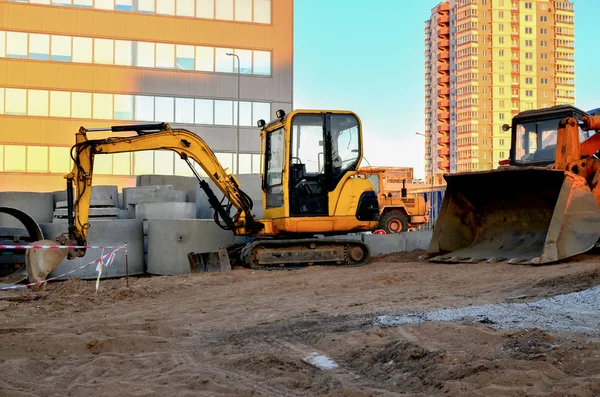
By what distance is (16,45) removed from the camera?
145ft

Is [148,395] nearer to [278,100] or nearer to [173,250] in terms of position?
[173,250]

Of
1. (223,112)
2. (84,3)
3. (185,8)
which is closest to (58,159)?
(84,3)

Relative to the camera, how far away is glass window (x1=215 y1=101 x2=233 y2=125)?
154 feet

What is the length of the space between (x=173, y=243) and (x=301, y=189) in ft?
10.9

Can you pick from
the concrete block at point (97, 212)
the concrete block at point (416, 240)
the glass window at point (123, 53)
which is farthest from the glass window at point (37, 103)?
the concrete block at point (416, 240)

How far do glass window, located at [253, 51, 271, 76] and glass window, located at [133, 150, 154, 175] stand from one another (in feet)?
27.9

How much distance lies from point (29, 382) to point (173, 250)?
1082cm

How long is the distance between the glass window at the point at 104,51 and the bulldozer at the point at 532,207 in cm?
3383

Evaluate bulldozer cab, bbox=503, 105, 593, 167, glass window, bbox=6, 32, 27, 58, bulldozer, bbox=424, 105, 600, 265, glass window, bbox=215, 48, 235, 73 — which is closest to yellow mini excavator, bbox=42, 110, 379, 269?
bulldozer, bbox=424, 105, 600, 265

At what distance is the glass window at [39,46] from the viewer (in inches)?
1752

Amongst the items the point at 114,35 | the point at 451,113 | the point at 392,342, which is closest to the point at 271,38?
the point at 114,35

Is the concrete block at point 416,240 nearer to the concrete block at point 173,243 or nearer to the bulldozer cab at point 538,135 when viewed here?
the bulldozer cab at point 538,135

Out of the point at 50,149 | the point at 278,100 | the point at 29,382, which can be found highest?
the point at 278,100

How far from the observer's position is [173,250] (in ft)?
55.4
